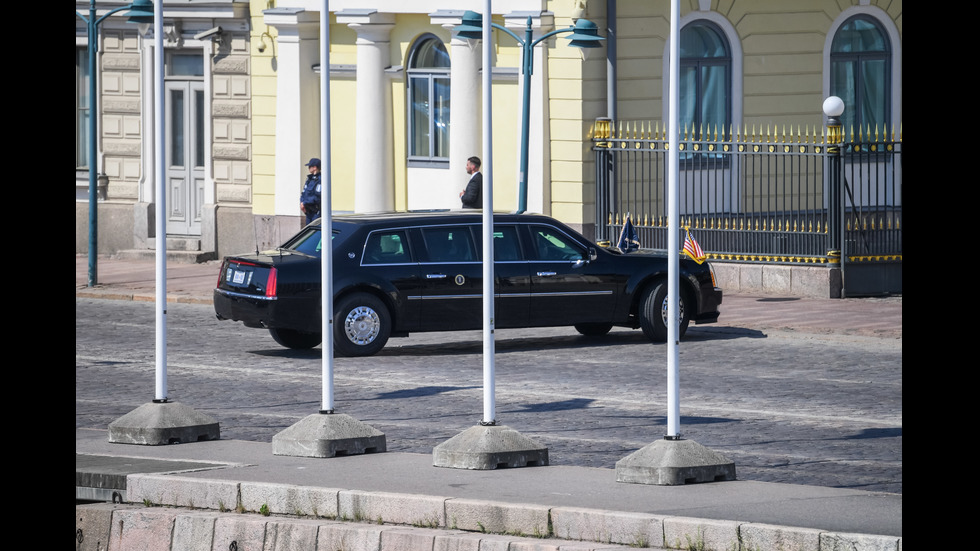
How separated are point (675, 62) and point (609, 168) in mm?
15047

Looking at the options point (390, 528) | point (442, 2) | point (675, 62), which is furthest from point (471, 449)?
point (442, 2)

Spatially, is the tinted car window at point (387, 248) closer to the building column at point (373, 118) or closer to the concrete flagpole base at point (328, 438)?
the concrete flagpole base at point (328, 438)

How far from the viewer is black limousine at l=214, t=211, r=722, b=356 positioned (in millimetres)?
17688

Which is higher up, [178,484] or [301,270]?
[301,270]

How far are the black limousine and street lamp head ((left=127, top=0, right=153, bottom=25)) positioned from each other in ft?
22.7

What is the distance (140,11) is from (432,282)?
8.59m

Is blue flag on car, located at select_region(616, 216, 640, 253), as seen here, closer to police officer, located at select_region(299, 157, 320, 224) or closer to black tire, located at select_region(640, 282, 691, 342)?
black tire, located at select_region(640, 282, 691, 342)

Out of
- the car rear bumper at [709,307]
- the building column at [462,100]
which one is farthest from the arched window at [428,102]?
the car rear bumper at [709,307]

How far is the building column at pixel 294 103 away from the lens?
94.0ft

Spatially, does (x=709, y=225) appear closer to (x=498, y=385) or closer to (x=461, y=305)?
(x=461, y=305)

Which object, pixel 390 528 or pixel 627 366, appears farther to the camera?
pixel 627 366

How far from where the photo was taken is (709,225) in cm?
2512

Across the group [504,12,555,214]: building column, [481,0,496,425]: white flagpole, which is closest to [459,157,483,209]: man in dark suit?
[504,12,555,214]: building column

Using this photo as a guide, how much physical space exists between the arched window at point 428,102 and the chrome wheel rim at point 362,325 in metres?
10.4
